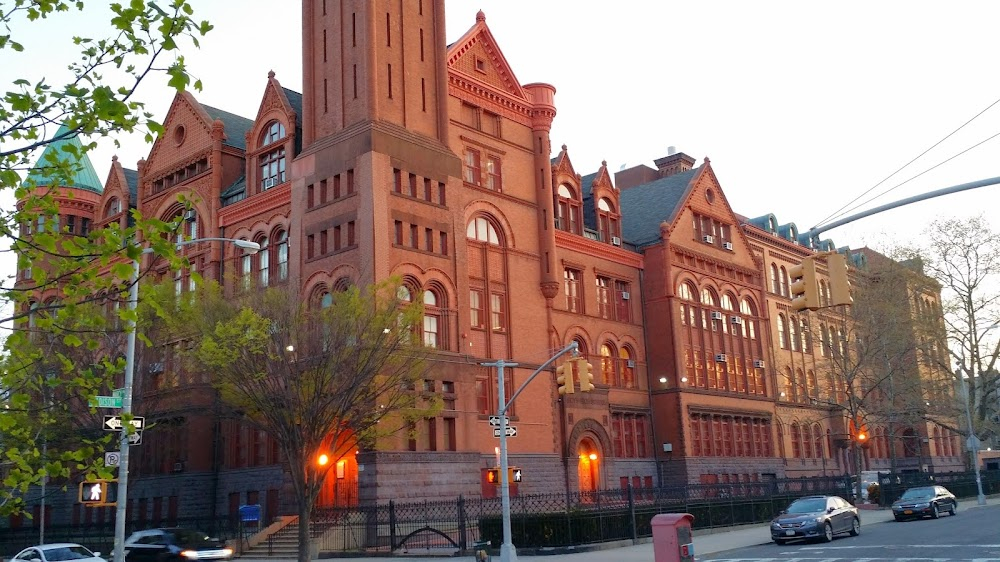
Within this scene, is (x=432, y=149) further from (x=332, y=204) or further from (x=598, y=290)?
(x=598, y=290)

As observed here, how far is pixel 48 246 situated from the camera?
30.0 ft

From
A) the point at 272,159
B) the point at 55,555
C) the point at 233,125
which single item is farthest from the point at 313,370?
the point at 233,125

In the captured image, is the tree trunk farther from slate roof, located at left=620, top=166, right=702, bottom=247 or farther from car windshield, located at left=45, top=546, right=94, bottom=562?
slate roof, located at left=620, top=166, right=702, bottom=247

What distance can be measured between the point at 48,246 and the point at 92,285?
2.07 meters

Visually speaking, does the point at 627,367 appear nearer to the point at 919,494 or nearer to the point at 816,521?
the point at 919,494

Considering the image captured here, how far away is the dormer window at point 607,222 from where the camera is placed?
189 feet

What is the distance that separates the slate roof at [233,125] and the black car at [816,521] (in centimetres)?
3438

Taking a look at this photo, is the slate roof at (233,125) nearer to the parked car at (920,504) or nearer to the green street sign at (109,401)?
the green street sign at (109,401)

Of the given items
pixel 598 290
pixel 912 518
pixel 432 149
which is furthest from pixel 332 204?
pixel 912 518

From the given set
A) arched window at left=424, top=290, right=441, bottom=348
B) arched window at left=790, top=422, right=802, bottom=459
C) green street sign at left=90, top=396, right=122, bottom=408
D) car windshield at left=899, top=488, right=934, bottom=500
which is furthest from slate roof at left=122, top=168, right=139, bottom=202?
arched window at left=790, top=422, right=802, bottom=459

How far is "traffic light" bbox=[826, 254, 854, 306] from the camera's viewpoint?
13789mm

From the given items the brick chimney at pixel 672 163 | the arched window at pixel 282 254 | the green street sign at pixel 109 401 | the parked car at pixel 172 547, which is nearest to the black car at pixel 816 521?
the parked car at pixel 172 547

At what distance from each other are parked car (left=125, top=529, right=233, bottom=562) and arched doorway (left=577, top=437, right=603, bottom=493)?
24459 millimetres

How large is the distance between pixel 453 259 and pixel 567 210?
13223 mm
